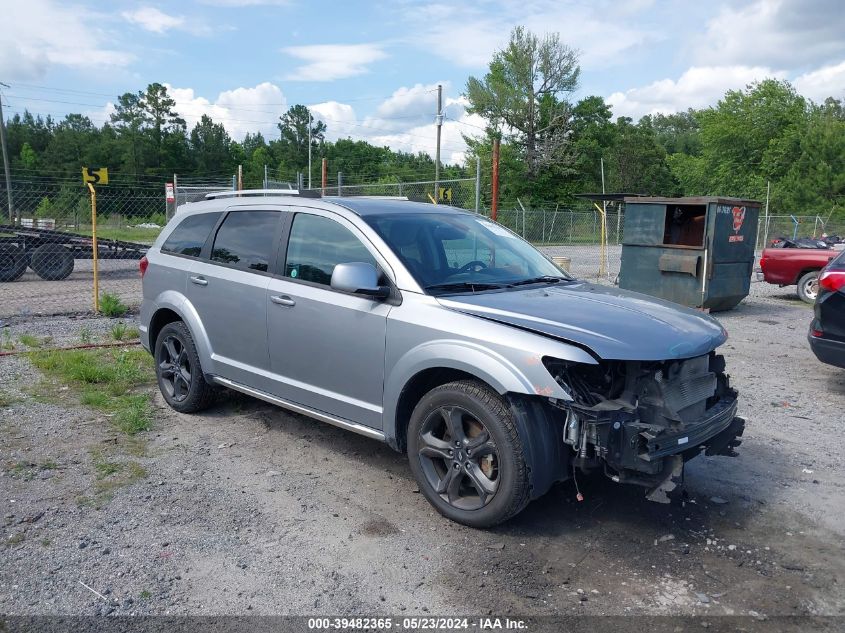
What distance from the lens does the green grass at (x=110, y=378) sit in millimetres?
5740

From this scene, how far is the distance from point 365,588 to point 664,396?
5.88ft

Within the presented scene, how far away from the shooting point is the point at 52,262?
15.7 metres

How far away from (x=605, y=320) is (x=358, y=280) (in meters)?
1.41

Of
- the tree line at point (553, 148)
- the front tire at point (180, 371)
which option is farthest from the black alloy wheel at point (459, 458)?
the tree line at point (553, 148)

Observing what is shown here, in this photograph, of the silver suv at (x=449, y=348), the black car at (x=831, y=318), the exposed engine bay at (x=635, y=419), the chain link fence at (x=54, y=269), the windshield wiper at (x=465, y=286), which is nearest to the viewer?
the exposed engine bay at (x=635, y=419)

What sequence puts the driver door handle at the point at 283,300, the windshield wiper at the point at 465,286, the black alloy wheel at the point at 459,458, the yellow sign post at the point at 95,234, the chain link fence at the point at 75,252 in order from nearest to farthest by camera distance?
the black alloy wheel at the point at 459,458 → the windshield wiper at the point at 465,286 → the driver door handle at the point at 283,300 → the yellow sign post at the point at 95,234 → the chain link fence at the point at 75,252

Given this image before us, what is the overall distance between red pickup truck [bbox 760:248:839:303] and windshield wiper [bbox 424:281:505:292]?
11.7 m

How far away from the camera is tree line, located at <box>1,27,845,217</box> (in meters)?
52.9

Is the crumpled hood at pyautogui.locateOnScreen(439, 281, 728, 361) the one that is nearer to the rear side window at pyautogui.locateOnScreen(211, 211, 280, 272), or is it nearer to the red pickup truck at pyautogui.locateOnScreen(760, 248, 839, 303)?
the rear side window at pyautogui.locateOnScreen(211, 211, 280, 272)

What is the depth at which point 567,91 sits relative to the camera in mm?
56625

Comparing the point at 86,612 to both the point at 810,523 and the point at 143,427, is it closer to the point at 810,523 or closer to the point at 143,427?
the point at 143,427

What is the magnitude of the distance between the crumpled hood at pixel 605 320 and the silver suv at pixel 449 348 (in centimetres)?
1

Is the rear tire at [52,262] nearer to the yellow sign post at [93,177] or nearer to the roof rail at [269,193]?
the yellow sign post at [93,177]

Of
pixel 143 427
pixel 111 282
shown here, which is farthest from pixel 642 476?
pixel 111 282
